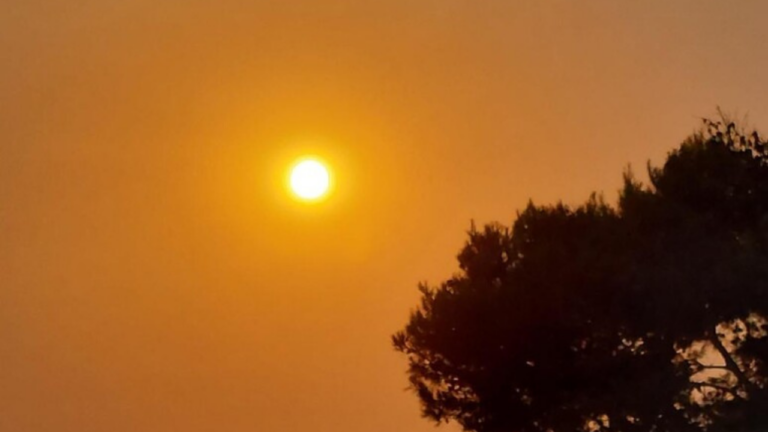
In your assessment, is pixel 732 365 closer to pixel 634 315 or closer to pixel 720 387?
pixel 720 387

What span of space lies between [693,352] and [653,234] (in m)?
1.26

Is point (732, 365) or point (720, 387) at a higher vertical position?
point (732, 365)

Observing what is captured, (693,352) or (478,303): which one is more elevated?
(478,303)

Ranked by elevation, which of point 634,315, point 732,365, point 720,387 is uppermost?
point 634,315

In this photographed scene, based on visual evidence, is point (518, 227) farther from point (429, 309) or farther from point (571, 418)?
point (571, 418)

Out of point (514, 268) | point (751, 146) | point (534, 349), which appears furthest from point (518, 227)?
point (751, 146)

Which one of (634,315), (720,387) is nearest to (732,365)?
(720,387)

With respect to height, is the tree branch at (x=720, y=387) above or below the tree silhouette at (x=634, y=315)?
below

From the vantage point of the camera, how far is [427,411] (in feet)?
43.9

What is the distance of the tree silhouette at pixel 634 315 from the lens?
11.8 metres

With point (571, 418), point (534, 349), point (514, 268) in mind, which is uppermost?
point (514, 268)

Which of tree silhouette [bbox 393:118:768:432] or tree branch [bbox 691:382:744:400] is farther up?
tree silhouette [bbox 393:118:768:432]

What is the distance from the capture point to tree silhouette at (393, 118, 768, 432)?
11.8m

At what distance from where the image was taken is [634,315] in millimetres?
12117
